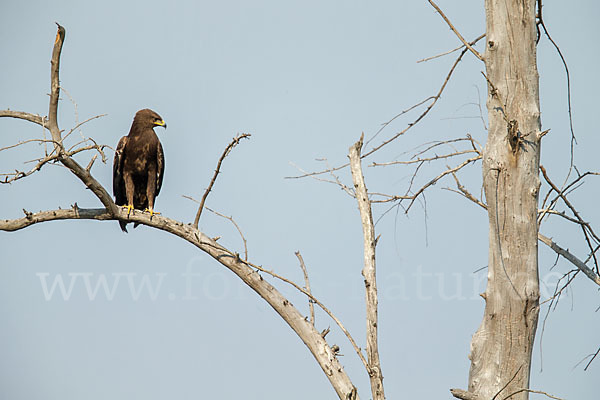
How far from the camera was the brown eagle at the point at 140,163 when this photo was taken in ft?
A: 21.8

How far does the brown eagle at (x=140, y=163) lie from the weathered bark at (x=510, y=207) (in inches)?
163

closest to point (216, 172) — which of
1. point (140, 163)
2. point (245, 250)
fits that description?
point (245, 250)

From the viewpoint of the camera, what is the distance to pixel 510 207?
10.9 feet

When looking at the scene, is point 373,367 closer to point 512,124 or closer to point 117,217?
point 512,124

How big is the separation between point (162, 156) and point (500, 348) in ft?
14.7

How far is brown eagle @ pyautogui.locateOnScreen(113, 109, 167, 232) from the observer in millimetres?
6633

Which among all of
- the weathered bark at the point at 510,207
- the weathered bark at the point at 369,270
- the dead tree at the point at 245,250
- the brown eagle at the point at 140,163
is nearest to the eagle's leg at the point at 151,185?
the brown eagle at the point at 140,163

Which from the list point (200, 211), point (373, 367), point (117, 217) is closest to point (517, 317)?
point (373, 367)

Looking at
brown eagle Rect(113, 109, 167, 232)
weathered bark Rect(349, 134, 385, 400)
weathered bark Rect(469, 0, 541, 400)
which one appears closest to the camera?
weathered bark Rect(469, 0, 541, 400)

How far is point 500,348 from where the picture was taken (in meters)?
3.29

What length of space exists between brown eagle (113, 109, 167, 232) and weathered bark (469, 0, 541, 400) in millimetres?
4142

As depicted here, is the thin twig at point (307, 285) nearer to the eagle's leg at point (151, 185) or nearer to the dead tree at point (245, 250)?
the dead tree at point (245, 250)

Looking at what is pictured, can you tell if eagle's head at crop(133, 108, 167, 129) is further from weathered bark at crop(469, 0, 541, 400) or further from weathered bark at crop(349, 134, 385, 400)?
weathered bark at crop(469, 0, 541, 400)

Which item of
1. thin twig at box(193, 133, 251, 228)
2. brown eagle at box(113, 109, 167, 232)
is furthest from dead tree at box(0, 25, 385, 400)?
brown eagle at box(113, 109, 167, 232)
